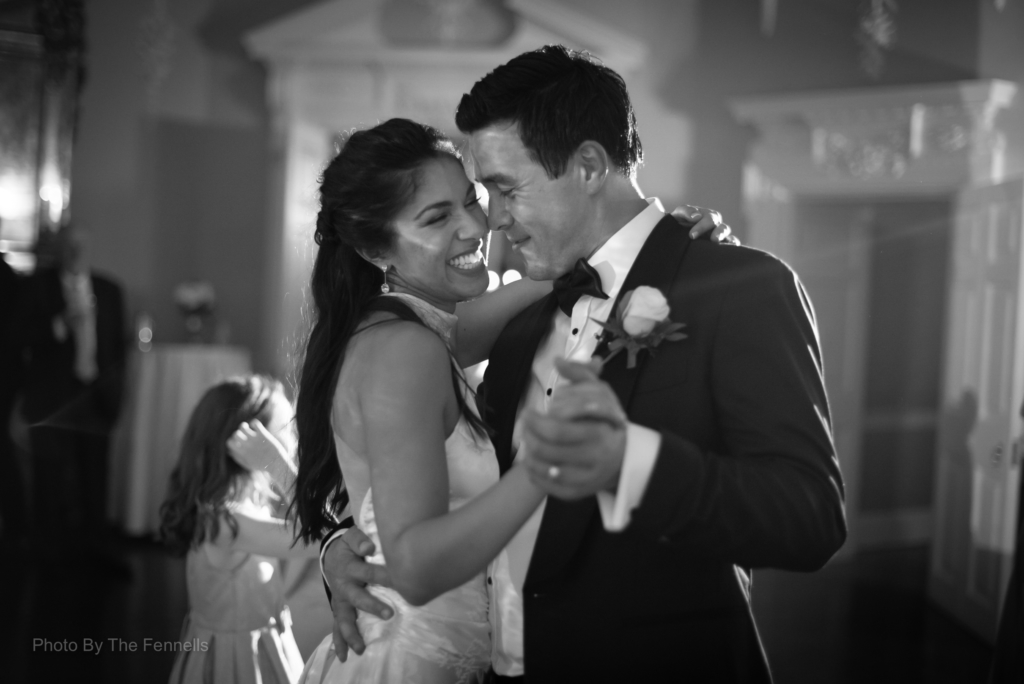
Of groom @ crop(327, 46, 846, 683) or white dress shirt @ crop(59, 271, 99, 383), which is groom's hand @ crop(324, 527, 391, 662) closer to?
groom @ crop(327, 46, 846, 683)

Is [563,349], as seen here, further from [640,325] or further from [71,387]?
[71,387]

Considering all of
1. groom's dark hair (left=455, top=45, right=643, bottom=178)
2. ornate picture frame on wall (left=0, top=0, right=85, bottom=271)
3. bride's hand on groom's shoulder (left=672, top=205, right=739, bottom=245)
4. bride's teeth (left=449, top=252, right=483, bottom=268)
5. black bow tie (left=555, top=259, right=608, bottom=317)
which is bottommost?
black bow tie (left=555, top=259, right=608, bottom=317)

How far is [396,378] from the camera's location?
1518 mm

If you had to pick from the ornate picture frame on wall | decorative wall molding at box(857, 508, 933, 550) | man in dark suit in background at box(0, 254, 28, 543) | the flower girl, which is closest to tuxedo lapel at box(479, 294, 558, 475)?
the flower girl

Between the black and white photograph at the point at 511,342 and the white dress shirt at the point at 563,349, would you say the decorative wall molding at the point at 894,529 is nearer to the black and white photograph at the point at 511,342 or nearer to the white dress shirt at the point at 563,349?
the black and white photograph at the point at 511,342

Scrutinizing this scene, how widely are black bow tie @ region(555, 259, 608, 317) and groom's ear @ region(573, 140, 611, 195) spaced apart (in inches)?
5.8

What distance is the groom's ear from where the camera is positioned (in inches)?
66.2

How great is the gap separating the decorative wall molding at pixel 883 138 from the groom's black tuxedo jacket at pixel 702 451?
505cm

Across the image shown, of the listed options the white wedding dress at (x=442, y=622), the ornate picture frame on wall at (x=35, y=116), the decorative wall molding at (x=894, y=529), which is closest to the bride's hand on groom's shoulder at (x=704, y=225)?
the white wedding dress at (x=442, y=622)

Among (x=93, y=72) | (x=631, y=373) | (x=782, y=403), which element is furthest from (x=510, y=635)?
(x=93, y=72)

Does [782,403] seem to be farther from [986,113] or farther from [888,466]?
[888,466]

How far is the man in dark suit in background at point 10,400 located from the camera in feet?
18.6

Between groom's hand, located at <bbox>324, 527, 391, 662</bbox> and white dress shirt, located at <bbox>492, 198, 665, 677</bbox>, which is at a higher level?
white dress shirt, located at <bbox>492, 198, 665, 677</bbox>

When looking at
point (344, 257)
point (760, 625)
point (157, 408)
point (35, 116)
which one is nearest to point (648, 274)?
point (344, 257)
